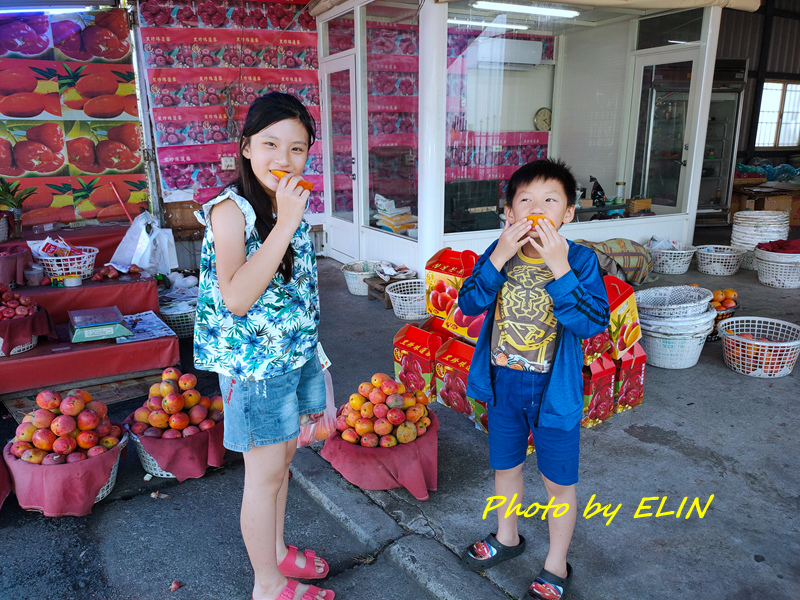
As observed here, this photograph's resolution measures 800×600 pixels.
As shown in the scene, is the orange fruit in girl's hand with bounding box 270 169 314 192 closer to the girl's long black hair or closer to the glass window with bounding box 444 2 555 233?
the girl's long black hair

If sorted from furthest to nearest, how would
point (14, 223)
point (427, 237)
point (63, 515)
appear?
point (427, 237), point (14, 223), point (63, 515)

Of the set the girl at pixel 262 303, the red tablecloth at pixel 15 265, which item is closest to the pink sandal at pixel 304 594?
the girl at pixel 262 303

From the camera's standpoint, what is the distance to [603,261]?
5324 mm

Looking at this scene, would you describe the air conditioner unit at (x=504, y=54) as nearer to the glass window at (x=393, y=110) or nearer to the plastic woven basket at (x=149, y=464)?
the glass window at (x=393, y=110)

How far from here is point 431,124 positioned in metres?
5.44

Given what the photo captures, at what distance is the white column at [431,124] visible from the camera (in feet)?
17.2

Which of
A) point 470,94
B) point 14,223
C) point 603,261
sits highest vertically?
point 470,94

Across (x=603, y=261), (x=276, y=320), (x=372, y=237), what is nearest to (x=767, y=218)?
(x=603, y=261)

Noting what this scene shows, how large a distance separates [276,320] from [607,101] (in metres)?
7.44

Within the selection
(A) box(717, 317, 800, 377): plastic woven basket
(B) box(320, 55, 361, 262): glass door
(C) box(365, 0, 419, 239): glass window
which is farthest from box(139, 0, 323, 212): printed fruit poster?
(A) box(717, 317, 800, 377): plastic woven basket

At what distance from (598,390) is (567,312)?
63.8 inches

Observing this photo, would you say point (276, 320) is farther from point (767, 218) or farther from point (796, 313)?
point (767, 218)

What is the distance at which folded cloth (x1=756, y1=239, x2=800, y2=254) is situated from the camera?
5973mm

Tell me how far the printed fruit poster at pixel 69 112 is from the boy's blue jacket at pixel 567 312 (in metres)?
5.90
